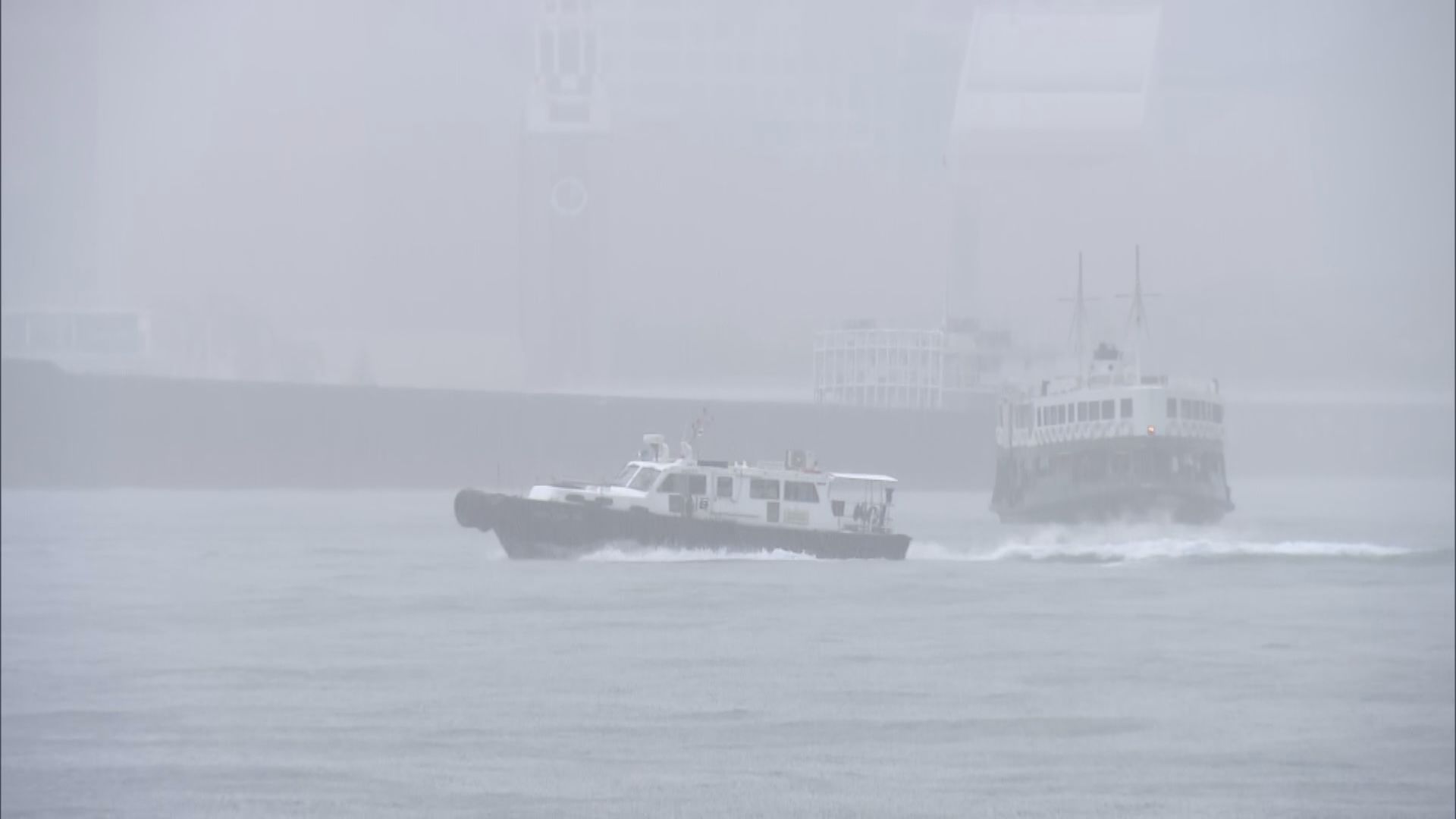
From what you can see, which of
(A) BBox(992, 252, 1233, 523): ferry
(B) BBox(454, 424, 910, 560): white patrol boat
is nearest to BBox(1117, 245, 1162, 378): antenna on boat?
(A) BBox(992, 252, 1233, 523): ferry

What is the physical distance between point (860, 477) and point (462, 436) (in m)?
1.87

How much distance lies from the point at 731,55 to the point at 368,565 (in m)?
2.92

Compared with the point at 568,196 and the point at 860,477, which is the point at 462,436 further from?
the point at 860,477

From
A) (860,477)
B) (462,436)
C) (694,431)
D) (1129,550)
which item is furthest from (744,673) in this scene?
(860,477)

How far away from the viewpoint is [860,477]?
798cm

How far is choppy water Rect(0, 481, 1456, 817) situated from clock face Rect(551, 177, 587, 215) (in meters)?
1.58

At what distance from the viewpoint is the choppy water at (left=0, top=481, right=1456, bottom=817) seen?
10352mm

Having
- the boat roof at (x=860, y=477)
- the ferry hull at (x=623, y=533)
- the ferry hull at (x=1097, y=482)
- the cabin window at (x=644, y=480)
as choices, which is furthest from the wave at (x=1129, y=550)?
the cabin window at (x=644, y=480)

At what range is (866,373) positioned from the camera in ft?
28.2

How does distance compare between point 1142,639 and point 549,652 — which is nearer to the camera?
point 549,652

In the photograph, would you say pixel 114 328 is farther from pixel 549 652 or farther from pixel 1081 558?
pixel 1081 558

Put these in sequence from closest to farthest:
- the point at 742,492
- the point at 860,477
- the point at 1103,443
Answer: the point at 860,477 → the point at 742,492 → the point at 1103,443

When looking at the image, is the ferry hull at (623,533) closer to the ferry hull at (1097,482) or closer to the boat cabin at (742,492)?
the boat cabin at (742,492)

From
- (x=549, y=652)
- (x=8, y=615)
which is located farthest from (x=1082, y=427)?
(x=8, y=615)
